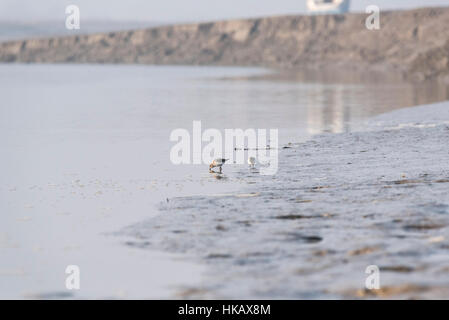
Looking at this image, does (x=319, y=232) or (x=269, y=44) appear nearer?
(x=319, y=232)

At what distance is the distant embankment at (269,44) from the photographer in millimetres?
106375

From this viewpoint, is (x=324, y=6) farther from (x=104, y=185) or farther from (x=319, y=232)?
(x=319, y=232)

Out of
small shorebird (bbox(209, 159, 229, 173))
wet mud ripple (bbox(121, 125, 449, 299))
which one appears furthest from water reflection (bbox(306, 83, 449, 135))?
wet mud ripple (bbox(121, 125, 449, 299))

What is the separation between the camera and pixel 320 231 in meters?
7.34

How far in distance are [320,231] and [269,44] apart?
134 metres

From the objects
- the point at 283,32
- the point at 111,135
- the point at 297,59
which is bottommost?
the point at 111,135

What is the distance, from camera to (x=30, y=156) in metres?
14.4

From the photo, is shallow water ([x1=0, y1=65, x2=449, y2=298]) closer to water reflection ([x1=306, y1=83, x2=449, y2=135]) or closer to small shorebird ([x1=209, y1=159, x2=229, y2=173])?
water reflection ([x1=306, y1=83, x2=449, y2=135])

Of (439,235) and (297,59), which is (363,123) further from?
(297,59)

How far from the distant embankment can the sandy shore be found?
4823 cm

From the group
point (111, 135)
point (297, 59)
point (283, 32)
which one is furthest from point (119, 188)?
point (283, 32)

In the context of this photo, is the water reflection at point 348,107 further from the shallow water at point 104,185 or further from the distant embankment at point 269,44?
the distant embankment at point 269,44

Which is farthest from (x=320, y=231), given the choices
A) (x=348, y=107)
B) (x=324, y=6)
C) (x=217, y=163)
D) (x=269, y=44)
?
(x=324, y=6)
